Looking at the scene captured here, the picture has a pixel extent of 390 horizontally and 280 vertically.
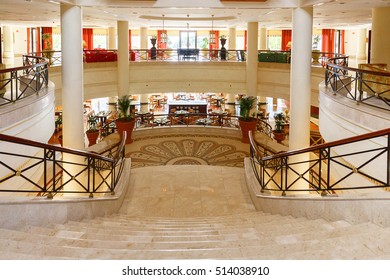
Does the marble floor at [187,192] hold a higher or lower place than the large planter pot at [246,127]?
lower

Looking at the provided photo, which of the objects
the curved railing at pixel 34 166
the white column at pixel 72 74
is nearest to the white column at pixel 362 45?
the white column at pixel 72 74

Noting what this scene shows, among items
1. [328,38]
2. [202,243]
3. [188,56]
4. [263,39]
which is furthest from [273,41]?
[202,243]

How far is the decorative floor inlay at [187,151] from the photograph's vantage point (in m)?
13.2

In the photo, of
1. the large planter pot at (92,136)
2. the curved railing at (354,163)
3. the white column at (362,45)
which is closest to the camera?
the curved railing at (354,163)

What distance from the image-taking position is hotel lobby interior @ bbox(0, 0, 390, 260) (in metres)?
4.07

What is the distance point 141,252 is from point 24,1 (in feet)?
30.0

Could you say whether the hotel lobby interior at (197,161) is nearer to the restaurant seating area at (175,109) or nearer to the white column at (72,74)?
the white column at (72,74)

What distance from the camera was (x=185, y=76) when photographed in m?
19.9

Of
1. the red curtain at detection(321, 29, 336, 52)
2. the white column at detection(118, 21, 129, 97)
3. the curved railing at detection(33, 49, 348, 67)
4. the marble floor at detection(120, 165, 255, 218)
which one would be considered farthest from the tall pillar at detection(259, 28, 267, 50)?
the marble floor at detection(120, 165, 255, 218)

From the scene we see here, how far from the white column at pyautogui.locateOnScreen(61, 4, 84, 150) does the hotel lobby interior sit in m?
0.02

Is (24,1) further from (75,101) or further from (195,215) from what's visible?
(195,215)

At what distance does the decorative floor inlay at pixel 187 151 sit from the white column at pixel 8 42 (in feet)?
40.0

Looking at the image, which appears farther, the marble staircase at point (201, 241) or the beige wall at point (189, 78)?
the beige wall at point (189, 78)
